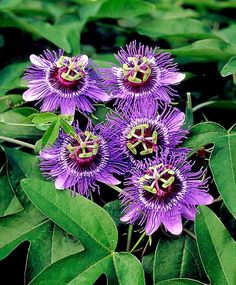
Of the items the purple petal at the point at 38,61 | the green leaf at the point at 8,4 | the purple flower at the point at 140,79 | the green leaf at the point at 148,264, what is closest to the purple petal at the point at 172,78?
the purple flower at the point at 140,79

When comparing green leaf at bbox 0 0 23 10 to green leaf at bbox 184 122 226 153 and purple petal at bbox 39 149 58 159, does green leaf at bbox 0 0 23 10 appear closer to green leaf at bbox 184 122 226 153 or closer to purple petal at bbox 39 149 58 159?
purple petal at bbox 39 149 58 159

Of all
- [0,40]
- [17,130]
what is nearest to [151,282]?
[17,130]

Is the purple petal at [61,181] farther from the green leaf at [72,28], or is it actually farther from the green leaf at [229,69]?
the green leaf at [72,28]

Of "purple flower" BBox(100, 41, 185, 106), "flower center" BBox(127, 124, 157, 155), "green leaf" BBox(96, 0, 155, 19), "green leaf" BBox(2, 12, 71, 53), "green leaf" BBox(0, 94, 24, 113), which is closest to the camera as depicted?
"flower center" BBox(127, 124, 157, 155)

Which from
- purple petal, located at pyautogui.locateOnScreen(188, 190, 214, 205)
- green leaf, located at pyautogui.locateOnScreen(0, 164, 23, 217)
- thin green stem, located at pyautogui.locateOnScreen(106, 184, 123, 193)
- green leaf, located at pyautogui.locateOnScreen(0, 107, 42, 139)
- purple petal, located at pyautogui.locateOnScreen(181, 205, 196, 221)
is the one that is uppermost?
purple petal, located at pyautogui.locateOnScreen(188, 190, 214, 205)

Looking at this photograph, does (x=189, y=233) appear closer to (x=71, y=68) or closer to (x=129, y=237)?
(x=129, y=237)

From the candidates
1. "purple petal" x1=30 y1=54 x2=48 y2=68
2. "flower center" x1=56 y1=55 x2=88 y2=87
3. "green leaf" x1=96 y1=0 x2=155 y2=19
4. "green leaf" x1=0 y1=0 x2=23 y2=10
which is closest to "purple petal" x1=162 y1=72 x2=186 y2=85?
"flower center" x1=56 y1=55 x2=88 y2=87

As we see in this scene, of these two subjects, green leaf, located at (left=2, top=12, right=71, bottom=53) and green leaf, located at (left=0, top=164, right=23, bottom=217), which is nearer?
green leaf, located at (left=0, top=164, right=23, bottom=217)

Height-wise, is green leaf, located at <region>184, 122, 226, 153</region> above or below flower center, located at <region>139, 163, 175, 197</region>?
above
